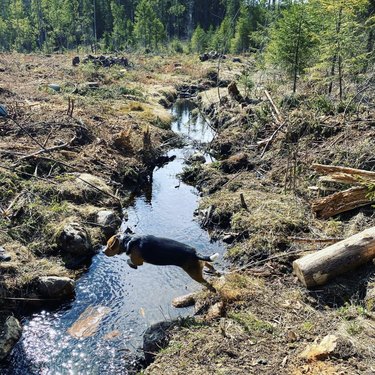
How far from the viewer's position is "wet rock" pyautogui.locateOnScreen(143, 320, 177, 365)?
21.5 feet

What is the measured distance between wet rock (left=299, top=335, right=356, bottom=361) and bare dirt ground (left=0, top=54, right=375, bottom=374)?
2 cm

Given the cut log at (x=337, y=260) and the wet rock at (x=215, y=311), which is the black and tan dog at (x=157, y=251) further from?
the cut log at (x=337, y=260)

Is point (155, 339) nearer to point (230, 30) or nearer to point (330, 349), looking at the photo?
point (330, 349)

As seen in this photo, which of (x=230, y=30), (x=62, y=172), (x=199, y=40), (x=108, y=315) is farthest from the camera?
(x=199, y=40)

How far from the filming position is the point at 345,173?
394 inches

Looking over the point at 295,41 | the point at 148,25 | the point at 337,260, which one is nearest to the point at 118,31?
the point at 148,25

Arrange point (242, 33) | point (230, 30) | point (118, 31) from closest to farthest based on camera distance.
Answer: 1. point (230, 30)
2. point (242, 33)
3. point (118, 31)

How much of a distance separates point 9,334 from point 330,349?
5.16 m

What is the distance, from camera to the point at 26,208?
10.3 metres

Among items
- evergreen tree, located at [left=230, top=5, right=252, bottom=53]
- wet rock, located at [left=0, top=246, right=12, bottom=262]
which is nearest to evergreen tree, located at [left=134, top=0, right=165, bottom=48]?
evergreen tree, located at [left=230, top=5, right=252, bottom=53]

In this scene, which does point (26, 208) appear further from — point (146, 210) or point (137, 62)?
point (137, 62)

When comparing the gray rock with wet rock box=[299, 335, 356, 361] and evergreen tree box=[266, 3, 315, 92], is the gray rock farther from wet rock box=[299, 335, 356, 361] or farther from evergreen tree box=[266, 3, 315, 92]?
evergreen tree box=[266, 3, 315, 92]

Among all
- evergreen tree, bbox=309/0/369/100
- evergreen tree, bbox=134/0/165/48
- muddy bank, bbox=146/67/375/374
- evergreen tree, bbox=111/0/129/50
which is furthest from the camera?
evergreen tree, bbox=111/0/129/50

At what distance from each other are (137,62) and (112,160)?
103ft
